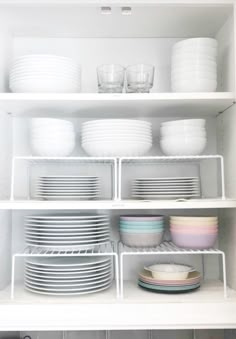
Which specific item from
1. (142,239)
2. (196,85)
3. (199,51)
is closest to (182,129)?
(196,85)

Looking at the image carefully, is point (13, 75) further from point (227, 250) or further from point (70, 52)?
point (227, 250)

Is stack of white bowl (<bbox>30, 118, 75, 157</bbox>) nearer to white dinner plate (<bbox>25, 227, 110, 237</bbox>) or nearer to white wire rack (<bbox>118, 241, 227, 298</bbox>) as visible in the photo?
white dinner plate (<bbox>25, 227, 110, 237</bbox>)

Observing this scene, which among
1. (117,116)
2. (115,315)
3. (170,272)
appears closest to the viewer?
(115,315)

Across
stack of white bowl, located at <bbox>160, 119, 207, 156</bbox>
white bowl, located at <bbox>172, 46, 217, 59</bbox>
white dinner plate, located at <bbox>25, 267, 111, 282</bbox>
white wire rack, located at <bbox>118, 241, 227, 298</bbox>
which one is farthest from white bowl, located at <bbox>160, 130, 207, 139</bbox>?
white dinner plate, located at <bbox>25, 267, 111, 282</bbox>

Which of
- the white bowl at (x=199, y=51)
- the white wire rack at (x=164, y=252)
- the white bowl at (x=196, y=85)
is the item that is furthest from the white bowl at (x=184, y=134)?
the white wire rack at (x=164, y=252)

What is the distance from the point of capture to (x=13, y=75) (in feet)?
4.17

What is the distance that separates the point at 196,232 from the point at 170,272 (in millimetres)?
145

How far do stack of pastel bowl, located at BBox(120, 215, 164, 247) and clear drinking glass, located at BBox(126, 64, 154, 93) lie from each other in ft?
1.30

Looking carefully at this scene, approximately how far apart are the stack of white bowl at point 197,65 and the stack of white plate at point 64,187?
1.36 ft

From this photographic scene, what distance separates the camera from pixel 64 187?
1.26 metres

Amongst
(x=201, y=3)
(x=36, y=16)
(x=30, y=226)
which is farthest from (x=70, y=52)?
(x=30, y=226)

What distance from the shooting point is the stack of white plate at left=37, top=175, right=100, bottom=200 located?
126 cm

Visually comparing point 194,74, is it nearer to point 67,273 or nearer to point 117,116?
point 117,116

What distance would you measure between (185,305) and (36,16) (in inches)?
38.8
